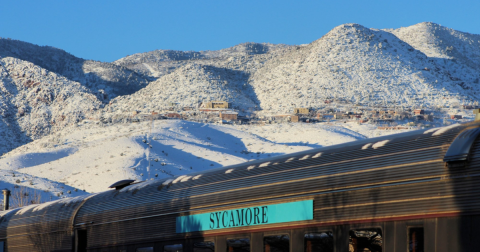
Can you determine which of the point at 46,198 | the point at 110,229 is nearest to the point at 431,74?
the point at 46,198

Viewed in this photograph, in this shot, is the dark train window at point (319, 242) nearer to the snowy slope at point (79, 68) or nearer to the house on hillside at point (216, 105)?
the house on hillside at point (216, 105)

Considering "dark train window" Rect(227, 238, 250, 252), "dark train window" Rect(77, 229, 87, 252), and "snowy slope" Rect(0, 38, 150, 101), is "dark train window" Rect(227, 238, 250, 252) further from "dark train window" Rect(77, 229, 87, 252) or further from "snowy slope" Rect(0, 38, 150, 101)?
"snowy slope" Rect(0, 38, 150, 101)

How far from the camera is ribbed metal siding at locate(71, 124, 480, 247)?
6227 millimetres

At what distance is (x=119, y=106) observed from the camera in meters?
112

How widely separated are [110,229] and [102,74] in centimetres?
14535

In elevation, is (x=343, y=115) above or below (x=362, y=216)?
above

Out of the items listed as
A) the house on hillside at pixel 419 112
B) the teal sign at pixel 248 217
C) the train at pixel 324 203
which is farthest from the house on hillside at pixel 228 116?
the teal sign at pixel 248 217

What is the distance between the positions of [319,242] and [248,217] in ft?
5.01

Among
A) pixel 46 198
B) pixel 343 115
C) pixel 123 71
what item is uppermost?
pixel 123 71

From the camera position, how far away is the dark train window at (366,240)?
666 centimetres

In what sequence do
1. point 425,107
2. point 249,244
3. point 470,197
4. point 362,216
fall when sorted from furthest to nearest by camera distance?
point 425,107 → point 249,244 → point 362,216 → point 470,197

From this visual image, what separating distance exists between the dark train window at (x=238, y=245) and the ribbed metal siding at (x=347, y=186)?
Answer: 1.83ft

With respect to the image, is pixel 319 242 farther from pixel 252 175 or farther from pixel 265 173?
pixel 252 175

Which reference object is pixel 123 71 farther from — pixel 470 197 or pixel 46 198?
pixel 470 197
